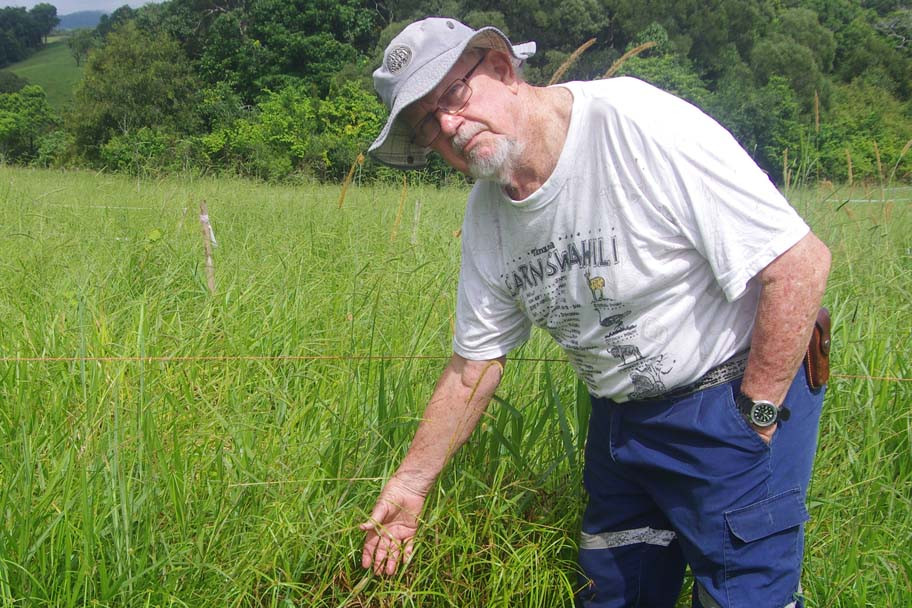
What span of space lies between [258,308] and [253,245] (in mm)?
1436

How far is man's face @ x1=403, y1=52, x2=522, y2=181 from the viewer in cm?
153

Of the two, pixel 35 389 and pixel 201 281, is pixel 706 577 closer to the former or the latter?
pixel 35 389

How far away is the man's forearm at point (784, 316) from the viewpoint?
4.73 ft

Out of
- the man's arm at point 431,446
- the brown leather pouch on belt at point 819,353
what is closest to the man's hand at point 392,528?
the man's arm at point 431,446

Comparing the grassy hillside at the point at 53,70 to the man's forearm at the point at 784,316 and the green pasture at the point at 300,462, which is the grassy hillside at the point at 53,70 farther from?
the man's forearm at the point at 784,316

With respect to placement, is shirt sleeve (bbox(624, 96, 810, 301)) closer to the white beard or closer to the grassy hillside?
the white beard

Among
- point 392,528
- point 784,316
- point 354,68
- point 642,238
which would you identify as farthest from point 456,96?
point 354,68

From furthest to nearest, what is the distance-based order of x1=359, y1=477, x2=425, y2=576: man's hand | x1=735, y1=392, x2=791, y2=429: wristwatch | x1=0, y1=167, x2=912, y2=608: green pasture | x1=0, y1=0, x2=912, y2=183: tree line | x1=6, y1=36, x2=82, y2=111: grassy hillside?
x1=6, y1=36, x2=82, y2=111: grassy hillside
x1=0, y1=0, x2=912, y2=183: tree line
x1=359, y1=477, x2=425, y2=576: man's hand
x1=0, y1=167, x2=912, y2=608: green pasture
x1=735, y1=392, x2=791, y2=429: wristwatch

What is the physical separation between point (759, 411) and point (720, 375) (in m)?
0.11

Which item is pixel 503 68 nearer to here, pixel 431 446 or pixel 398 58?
pixel 398 58

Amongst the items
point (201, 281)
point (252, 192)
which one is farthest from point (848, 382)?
point (252, 192)

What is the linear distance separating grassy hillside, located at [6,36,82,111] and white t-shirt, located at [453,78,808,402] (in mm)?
62944

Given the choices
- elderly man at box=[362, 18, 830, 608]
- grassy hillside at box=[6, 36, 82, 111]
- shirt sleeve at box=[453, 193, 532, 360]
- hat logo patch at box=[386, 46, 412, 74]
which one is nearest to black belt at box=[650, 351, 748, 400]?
elderly man at box=[362, 18, 830, 608]

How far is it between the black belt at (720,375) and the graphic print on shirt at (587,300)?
6 centimetres
